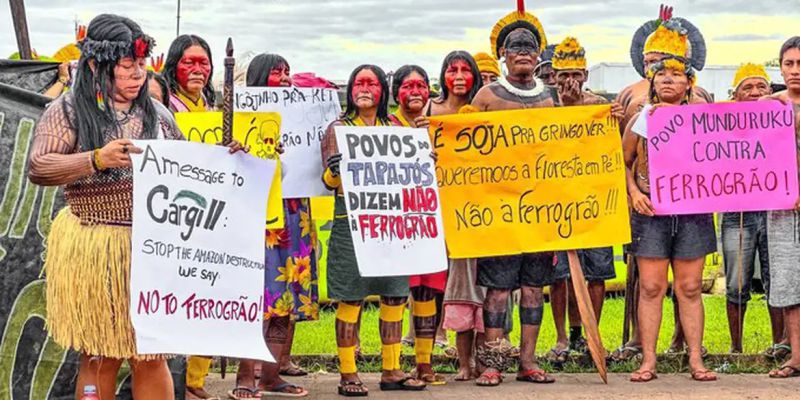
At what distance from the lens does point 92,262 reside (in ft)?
18.8

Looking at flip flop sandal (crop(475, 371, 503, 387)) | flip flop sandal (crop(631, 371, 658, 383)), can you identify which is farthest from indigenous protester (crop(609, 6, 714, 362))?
flip flop sandal (crop(475, 371, 503, 387))

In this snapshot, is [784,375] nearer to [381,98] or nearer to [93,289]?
[381,98]

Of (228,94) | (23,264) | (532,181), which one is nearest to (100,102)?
(228,94)

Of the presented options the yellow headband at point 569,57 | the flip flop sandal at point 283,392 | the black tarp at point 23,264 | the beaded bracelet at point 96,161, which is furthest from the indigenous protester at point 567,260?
the beaded bracelet at point 96,161

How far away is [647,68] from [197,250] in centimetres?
408

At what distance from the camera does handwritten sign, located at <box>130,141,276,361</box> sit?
573 centimetres

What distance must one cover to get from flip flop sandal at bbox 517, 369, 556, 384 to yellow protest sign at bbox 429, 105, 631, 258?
81 centimetres

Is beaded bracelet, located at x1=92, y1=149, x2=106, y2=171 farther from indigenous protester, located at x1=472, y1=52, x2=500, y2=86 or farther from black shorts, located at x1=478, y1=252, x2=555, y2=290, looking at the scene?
indigenous protester, located at x1=472, y1=52, x2=500, y2=86

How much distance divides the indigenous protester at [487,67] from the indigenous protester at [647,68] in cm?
92

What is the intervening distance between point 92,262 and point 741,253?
5.22m

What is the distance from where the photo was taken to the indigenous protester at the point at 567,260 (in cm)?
920

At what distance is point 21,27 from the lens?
869cm

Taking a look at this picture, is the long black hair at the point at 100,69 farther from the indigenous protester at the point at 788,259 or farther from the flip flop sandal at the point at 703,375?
the indigenous protester at the point at 788,259

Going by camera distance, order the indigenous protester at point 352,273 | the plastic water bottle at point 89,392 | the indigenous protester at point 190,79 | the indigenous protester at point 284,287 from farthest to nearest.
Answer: the indigenous protester at point 352,273, the indigenous protester at point 284,287, the indigenous protester at point 190,79, the plastic water bottle at point 89,392
